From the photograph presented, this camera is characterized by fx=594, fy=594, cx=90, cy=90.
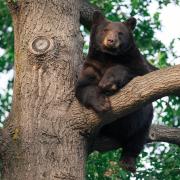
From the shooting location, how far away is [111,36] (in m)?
6.19

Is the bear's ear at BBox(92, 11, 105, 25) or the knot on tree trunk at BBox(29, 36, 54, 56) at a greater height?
the bear's ear at BBox(92, 11, 105, 25)

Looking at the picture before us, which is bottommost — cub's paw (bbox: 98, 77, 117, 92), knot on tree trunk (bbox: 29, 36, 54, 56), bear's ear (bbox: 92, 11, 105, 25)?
cub's paw (bbox: 98, 77, 117, 92)

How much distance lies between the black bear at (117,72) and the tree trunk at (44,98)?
181mm

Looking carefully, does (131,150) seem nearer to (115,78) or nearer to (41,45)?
(115,78)

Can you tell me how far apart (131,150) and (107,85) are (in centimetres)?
119

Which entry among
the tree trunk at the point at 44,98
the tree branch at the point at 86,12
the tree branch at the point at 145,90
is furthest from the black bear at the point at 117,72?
the tree branch at the point at 86,12

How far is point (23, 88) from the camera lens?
231 inches

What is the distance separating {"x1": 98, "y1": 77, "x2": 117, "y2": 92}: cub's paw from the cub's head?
547 mm

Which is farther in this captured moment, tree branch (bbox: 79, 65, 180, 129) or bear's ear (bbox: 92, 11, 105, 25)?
bear's ear (bbox: 92, 11, 105, 25)

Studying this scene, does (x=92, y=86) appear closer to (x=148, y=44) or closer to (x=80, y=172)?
(x=80, y=172)

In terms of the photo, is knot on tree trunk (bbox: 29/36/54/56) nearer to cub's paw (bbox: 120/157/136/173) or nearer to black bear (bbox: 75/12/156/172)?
black bear (bbox: 75/12/156/172)

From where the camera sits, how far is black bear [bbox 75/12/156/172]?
19.1ft

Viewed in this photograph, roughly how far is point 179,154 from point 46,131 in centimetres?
273

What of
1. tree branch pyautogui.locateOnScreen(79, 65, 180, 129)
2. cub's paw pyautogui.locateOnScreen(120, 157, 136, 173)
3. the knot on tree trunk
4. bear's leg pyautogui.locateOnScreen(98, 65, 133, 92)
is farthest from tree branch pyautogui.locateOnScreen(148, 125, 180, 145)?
the knot on tree trunk
